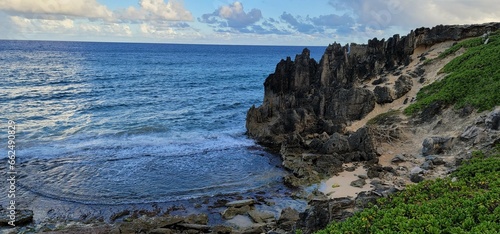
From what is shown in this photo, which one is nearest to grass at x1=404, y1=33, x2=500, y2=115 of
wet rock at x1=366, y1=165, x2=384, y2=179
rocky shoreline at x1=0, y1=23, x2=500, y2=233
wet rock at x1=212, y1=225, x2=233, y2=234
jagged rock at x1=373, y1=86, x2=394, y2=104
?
rocky shoreline at x1=0, y1=23, x2=500, y2=233

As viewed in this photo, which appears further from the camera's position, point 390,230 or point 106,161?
point 106,161

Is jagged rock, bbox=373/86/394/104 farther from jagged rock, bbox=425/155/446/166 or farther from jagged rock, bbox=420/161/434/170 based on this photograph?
jagged rock, bbox=420/161/434/170

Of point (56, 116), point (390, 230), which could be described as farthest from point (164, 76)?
point (390, 230)

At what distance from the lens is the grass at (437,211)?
12.4 m

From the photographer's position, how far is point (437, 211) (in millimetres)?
13695

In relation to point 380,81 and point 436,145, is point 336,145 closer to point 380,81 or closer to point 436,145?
point 436,145

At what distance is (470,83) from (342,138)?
13.5m

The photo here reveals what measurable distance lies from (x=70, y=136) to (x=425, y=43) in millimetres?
45658

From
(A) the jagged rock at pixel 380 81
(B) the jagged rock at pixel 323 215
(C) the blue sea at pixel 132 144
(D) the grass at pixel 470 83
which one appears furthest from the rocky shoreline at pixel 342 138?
(C) the blue sea at pixel 132 144

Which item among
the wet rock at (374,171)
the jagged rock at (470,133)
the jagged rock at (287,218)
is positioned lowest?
the jagged rock at (287,218)

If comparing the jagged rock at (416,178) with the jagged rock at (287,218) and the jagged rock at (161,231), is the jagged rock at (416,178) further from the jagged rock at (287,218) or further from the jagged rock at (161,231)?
the jagged rock at (161,231)

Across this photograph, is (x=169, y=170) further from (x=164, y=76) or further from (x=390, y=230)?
(x=164, y=76)

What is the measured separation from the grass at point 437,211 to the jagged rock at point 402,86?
26.3 metres

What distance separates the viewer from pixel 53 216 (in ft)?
79.9
